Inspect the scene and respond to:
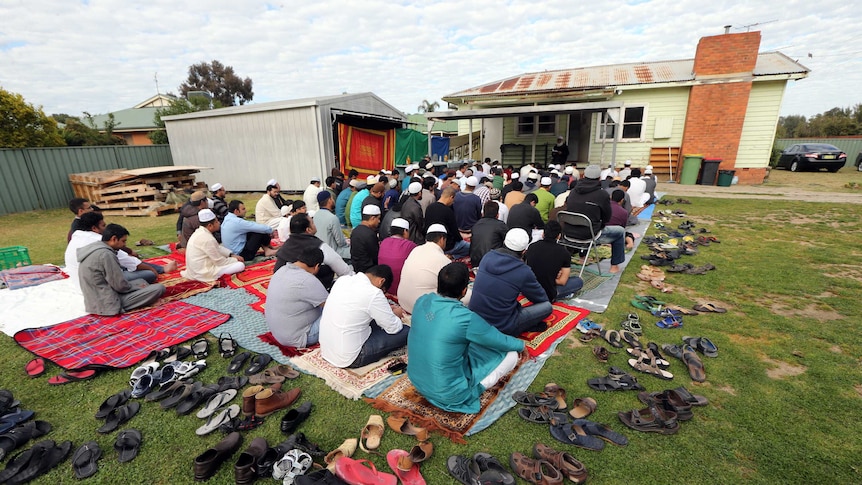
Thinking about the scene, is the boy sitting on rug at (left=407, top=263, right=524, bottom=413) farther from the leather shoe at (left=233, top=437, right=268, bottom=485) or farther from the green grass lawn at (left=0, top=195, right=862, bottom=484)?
the leather shoe at (left=233, top=437, right=268, bottom=485)

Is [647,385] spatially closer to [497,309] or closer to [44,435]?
[497,309]

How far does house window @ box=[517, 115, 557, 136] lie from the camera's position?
16934mm

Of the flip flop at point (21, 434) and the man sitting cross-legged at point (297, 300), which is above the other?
the man sitting cross-legged at point (297, 300)

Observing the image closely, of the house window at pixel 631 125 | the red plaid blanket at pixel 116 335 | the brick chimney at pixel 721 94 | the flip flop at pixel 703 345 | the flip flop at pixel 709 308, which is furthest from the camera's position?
the house window at pixel 631 125

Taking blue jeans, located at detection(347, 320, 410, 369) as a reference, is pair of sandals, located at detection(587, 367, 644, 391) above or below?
below

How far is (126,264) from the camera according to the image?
5.62 metres

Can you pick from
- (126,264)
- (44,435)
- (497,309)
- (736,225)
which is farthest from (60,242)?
(736,225)

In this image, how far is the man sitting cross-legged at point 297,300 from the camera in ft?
12.0

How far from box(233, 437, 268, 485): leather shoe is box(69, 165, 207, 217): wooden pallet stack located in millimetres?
12013

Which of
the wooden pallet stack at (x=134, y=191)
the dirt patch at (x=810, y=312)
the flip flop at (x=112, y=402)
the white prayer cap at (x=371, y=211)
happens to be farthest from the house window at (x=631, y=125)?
the flip flop at (x=112, y=402)

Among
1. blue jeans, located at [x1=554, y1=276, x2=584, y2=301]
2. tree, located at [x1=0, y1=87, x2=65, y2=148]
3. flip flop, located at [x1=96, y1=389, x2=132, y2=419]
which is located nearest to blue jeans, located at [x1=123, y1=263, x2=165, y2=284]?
flip flop, located at [x1=96, y1=389, x2=132, y2=419]

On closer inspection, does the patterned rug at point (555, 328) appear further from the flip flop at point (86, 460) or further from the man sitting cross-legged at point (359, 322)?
the flip flop at point (86, 460)

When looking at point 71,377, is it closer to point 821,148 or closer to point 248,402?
point 248,402

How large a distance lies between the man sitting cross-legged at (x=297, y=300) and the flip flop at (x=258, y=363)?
208 millimetres
